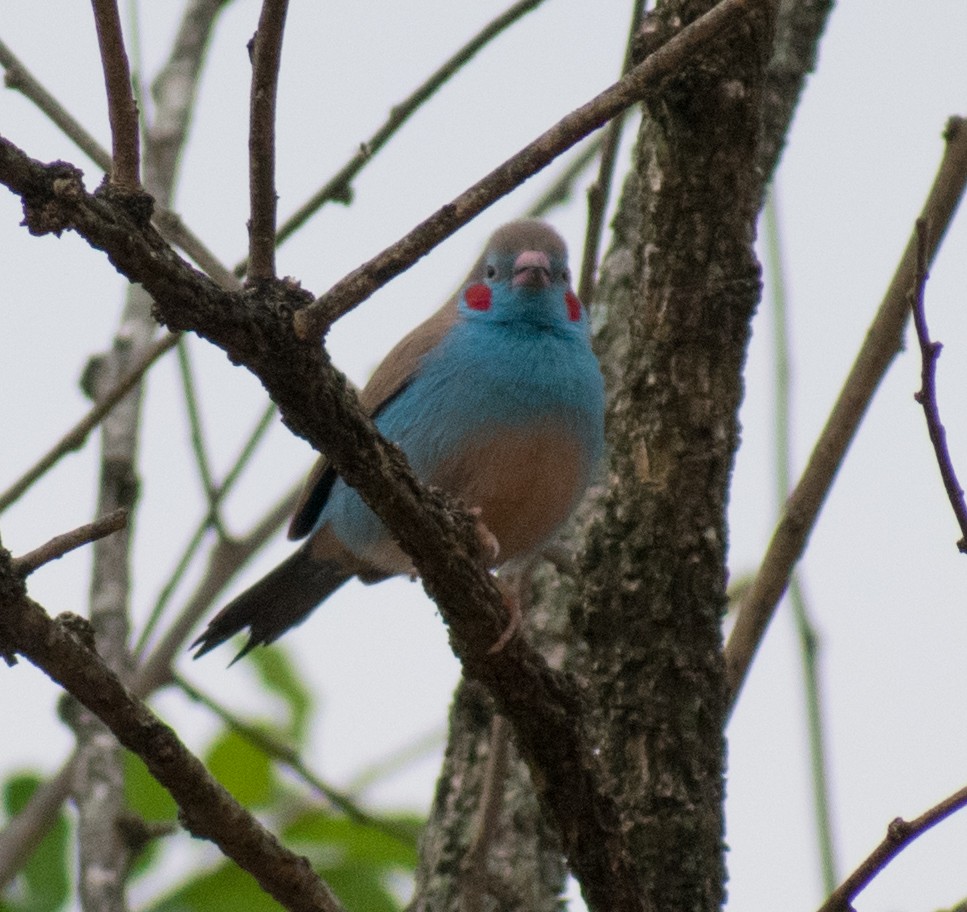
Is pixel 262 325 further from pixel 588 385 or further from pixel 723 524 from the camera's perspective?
pixel 588 385

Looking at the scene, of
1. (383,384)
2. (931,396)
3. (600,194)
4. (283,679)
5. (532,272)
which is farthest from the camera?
(283,679)

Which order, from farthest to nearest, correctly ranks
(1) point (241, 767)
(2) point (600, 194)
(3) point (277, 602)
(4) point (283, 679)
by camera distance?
(4) point (283, 679), (3) point (277, 602), (1) point (241, 767), (2) point (600, 194)

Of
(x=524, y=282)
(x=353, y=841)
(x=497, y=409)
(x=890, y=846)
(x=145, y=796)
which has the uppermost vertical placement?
(x=524, y=282)

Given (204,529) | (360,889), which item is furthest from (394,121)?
(360,889)

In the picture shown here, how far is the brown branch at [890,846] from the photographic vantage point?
94.0 inches

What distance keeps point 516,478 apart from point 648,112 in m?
1.11

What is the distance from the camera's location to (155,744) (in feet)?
8.33

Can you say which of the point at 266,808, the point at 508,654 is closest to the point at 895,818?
the point at 508,654

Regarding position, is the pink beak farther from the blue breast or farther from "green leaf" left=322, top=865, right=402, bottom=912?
"green leaf" left=322, top=865, right=402, bottom=912

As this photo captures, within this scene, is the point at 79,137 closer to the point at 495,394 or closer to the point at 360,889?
the point at 495,394

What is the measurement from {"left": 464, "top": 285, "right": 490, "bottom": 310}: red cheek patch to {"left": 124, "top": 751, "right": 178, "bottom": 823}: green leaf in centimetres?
157

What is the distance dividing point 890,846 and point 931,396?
0.69 meters

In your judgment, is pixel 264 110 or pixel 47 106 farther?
pixel 47 106

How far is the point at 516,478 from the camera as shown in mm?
4078
